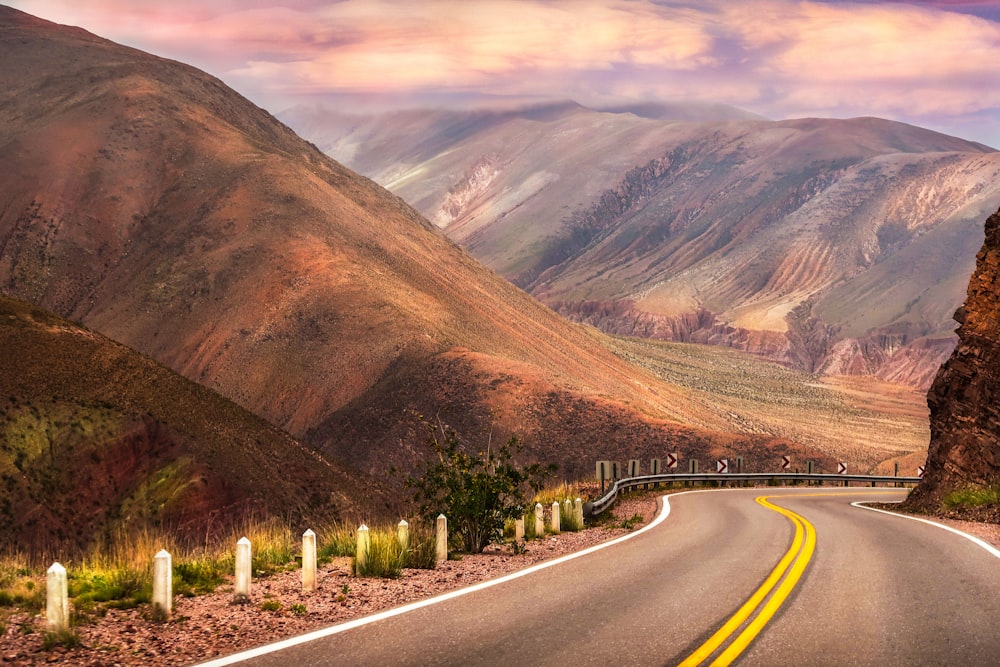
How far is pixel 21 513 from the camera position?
28.8 meters

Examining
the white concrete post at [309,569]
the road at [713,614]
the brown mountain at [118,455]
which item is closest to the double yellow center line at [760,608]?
the road at [713,614]

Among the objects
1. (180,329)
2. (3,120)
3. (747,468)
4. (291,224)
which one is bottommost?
(747,468)

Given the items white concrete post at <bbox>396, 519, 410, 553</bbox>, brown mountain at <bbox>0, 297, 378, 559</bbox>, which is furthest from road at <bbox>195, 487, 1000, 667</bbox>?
brown mountain at <bbox>0, 297, 378, 559</bbox>

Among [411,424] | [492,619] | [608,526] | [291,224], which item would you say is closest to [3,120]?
[291,224]

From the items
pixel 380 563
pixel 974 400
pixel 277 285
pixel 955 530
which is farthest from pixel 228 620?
pixel 277 285

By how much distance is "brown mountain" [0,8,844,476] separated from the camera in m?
61.0

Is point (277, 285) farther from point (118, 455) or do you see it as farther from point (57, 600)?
point (57, 600)

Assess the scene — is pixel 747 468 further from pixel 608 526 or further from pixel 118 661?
pixel 118 661

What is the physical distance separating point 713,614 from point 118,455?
83.3 ft

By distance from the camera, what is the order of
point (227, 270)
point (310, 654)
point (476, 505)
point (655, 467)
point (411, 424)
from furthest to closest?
point (227, 270) < point (411, 424) < point (655, 467) < point (476, 505) < point (310, 654)

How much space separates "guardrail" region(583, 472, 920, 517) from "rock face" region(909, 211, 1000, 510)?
846 cm

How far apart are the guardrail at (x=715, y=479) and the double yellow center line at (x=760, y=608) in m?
8.40

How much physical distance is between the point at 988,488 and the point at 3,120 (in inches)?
3398

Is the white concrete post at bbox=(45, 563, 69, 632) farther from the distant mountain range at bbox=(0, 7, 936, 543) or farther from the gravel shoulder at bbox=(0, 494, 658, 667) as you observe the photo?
the distant mountain range at bbox=(0, 7, 936, 543)
